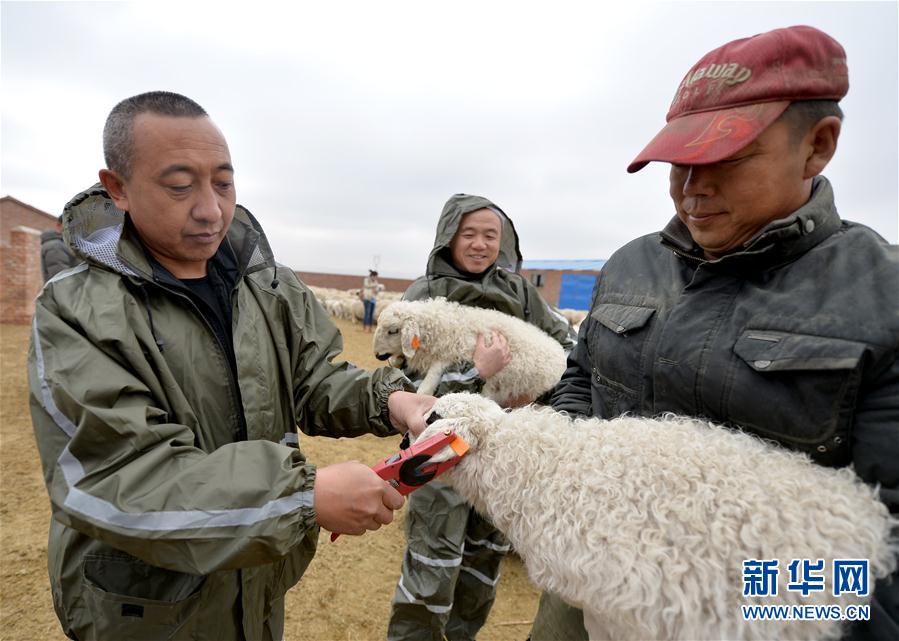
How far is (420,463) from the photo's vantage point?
55.1 inches

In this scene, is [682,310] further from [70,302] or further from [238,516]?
[70,302]

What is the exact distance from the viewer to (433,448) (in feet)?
4.61

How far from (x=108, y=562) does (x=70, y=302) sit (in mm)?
856

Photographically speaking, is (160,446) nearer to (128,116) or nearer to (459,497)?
(128,116)

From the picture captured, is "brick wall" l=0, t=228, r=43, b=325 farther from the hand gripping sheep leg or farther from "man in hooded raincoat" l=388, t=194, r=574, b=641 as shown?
the hand gripping sheep leg

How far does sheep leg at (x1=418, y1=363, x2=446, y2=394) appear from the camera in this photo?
3.56 m

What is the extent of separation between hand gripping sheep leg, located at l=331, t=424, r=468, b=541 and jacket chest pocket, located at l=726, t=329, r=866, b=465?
0.84 metres

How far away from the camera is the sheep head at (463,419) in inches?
57.0

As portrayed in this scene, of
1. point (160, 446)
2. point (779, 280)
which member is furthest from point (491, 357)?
point (160, 446)

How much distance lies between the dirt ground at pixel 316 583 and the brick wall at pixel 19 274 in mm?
11722

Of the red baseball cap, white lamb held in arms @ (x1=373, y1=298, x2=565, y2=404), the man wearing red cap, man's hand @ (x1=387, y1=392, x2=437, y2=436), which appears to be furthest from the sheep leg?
the red baseball cap

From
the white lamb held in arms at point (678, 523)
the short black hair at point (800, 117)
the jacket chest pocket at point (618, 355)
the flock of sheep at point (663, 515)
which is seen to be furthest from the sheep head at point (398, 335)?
the short black hair at point (800, 117)

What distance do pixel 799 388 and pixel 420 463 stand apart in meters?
1.08

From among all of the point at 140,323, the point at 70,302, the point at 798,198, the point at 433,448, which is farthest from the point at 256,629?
the point at 798,198
